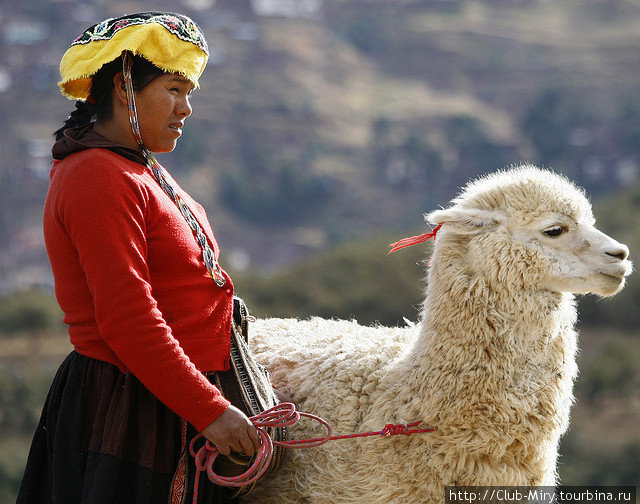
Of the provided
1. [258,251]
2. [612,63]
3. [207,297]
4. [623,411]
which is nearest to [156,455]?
[207,297]

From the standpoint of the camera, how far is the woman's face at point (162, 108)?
272cm

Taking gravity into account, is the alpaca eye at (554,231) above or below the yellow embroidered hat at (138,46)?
below

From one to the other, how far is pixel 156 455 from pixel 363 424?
786 millimetres

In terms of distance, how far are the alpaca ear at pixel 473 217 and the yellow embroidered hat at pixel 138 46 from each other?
1.04 metres

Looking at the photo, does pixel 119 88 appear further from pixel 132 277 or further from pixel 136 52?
pixel 132 277

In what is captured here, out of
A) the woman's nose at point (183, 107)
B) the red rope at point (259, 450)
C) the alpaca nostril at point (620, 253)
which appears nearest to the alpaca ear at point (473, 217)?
the alpaca nostril at point (620, 253)

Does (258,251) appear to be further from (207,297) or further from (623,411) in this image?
(207,297)

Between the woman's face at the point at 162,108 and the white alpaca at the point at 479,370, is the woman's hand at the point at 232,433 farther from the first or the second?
the woman's face at the point at 162,108

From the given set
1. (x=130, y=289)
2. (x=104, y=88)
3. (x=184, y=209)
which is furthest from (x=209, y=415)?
(x=104, y=88)

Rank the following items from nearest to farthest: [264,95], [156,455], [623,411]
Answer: [156,455] < [623,411] < [264,95]

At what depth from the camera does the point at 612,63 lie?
59.9m

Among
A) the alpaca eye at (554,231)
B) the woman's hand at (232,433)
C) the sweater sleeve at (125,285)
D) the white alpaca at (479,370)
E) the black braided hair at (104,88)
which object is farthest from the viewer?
the alpaca eye at (554,231)

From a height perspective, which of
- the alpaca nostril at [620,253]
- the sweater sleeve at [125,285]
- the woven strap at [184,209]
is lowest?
the sweater sleeve at [125,285]

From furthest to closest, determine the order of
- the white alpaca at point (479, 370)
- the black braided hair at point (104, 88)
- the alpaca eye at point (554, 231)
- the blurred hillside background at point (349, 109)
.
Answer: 1. the blurred hillside background at point (349, 109)
2. the alpaca eye at point (554, 231)
3. the white alpaca at point (479, 370)
4. the black braided hair at point (104, 88)
